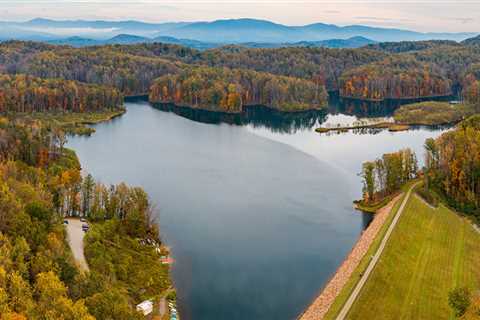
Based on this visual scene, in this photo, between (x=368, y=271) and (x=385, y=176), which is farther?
(x=385, y=176)

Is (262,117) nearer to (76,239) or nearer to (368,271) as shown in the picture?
(76,239)

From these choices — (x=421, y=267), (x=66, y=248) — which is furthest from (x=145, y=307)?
(x=421, y=267)

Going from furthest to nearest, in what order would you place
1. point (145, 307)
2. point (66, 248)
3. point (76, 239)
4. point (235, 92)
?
point (235, 92)
point (76, 239)
point (66, 248)
point (145, 307)

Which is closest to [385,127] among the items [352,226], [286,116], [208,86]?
[286,116]

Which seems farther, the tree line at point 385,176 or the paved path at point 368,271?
the tree line at point 385,176

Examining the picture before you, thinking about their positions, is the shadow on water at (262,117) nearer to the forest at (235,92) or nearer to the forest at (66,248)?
the forest at (235,92)

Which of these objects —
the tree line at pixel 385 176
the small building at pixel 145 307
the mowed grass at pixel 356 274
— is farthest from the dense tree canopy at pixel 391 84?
the small building at pixel 145 307

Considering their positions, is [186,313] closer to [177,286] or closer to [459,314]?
[177,286]
